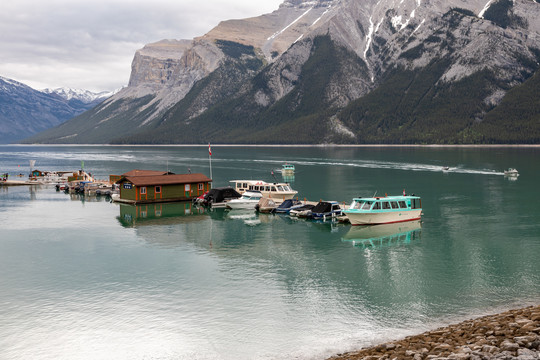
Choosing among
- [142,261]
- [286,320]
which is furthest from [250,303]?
[142,261]

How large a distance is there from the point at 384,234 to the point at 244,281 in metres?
26.6

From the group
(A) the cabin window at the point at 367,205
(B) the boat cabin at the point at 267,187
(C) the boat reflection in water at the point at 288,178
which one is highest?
(C) the boat reflection in water at the point at 288,178

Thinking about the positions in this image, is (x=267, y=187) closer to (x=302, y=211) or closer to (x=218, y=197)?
(x=218, y=197)

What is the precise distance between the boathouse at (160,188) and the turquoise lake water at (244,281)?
11.0 meters

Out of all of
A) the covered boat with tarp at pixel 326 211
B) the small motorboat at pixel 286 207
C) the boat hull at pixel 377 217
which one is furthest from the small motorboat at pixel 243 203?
the boat hull at pixel 377 217

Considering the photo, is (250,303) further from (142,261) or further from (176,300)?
(142,261)

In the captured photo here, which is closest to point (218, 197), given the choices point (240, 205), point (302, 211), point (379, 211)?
point (240, 205)

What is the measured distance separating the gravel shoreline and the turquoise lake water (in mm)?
3129

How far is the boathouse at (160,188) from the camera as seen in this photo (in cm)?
9325

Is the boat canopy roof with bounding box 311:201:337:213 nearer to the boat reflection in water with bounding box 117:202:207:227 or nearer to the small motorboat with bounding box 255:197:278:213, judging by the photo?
the small motorboat with bounding box 255:197:278:213

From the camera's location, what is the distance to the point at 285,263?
4859 cm

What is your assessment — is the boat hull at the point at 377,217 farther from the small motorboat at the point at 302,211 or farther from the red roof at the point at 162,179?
the red roof at the point at 162,179

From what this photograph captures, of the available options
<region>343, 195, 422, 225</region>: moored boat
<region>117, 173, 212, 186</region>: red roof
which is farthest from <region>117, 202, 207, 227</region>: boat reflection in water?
<region>343, 195, 422, 225</region>: moored boat

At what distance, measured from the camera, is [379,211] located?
67.8 m
